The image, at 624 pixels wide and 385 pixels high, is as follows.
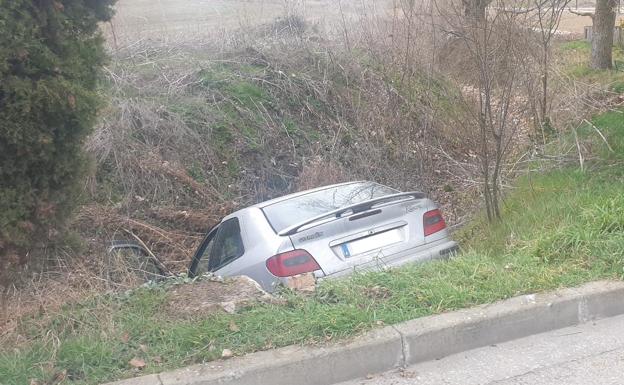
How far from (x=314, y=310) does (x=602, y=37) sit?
42.5 ft

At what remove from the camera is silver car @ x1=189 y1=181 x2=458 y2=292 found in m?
6.10

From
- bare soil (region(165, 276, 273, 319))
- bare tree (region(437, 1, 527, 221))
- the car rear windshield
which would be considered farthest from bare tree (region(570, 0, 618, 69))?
bare soil (region(165, 276, 273, 319))

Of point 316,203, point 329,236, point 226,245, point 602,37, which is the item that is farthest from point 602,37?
point 329,236

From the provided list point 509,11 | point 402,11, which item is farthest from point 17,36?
point 402,11

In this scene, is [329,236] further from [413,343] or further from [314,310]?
[413,343]

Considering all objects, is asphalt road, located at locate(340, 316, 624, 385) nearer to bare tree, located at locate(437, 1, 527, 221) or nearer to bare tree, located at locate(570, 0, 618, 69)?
bare tree, located at locate(437, 1, 527, 221)

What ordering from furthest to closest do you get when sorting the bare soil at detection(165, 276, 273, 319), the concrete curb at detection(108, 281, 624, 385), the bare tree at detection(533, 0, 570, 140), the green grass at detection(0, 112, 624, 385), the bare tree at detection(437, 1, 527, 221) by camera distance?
1. the bare tree at detection(533, 0, 570, 140)
2. the bare tree at detection(437, 1, 527, 221)
3. the bare soil at detection(165, 276, 273, 319)
4. the green grass at detection(0, 112, 624, 385)
5. the concrete curb at detection(108, 281, 624, 385)

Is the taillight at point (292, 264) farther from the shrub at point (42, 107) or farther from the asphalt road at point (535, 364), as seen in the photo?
the shrub at point (42, 107)

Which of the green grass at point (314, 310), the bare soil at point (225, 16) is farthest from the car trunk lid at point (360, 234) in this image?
the bare soil at point (225, 16)

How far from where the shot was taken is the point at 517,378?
4.28m

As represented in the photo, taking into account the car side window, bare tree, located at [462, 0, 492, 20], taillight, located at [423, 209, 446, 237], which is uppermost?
bare tree, located at [462, 0, 492, 20]

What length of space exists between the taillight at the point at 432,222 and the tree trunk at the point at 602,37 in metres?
9.96

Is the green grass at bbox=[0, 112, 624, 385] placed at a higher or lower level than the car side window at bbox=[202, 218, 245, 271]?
higher

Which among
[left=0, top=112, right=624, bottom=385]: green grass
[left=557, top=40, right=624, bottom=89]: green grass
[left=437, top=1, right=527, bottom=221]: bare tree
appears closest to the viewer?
[left=0, top=112, right=624, bottom=385]: green grass
